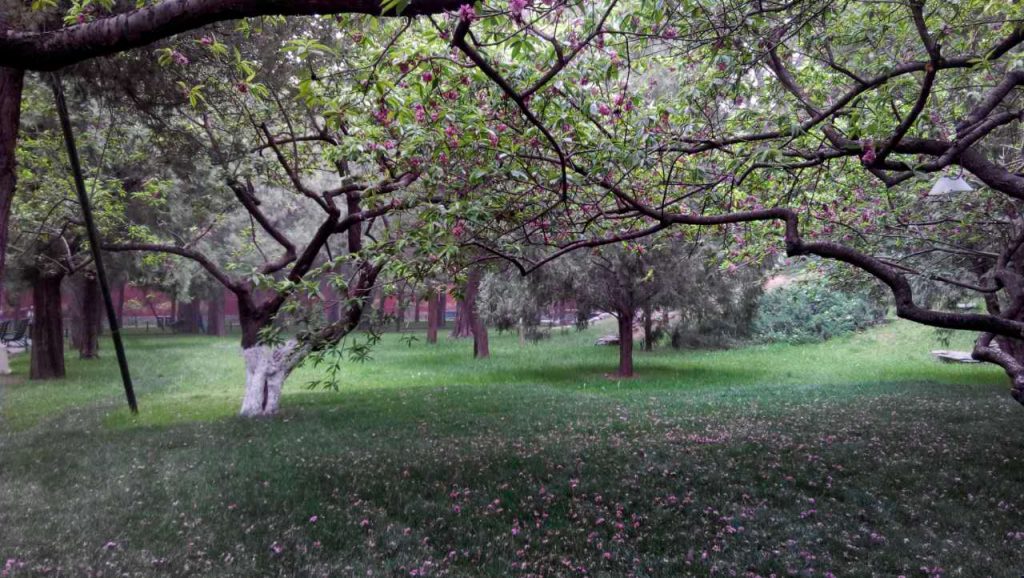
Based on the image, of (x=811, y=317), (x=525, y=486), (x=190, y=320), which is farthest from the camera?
(x=190, y=320)

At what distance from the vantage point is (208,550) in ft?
13.6

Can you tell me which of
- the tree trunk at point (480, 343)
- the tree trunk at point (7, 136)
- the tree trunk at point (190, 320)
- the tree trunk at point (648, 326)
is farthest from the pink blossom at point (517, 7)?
the tree trunk at point (190, 320)

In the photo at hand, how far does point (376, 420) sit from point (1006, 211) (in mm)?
8256

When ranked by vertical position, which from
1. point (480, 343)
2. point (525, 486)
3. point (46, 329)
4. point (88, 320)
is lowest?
point (525, 486)

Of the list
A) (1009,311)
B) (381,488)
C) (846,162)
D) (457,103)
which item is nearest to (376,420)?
(381,488)

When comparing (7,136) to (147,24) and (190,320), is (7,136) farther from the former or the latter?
(190,320)

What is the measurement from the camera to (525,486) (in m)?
5.42

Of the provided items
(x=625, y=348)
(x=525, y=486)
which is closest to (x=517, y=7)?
(x=525, y=486)

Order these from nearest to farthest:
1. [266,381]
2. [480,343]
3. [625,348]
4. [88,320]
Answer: [266,381] → [625,348] → [88,320] → [480,343]

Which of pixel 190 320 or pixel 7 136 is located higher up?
pixel 7 136

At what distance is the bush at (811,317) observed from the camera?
22297mm

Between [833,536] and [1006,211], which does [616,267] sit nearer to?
[1006,211]

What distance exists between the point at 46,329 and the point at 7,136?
1407 centimetres

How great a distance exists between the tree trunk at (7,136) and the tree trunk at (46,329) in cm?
1349
